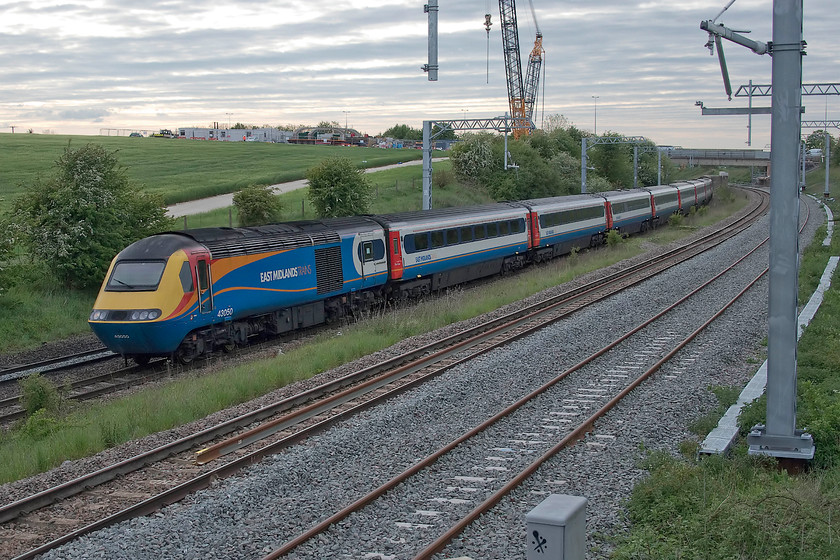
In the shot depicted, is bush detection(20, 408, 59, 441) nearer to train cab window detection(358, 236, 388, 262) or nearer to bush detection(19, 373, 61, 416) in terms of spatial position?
bush detection(19, 373, 61, 416)

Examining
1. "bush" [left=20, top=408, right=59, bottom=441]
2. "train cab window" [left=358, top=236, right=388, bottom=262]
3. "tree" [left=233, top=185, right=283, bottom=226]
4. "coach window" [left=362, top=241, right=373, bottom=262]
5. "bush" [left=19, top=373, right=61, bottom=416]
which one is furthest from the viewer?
"tree" [left=233, top=185, right=283, bottom=226]

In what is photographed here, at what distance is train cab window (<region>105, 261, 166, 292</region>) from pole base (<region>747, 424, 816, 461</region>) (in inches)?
477

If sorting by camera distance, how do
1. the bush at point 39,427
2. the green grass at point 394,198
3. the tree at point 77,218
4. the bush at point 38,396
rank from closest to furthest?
1. the bush at point 39,427
2. the bush at point 38,396
3. the tree at point 77,218
4. the green grass at point 394,198

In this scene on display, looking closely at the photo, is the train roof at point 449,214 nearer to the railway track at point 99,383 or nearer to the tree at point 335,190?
the tree at point 335,190

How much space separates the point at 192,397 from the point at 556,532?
9.78 meters

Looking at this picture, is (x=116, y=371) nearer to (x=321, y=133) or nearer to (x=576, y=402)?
(x=576, y=402)

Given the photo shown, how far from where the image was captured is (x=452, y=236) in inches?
1111

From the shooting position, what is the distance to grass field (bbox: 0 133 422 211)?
60.8 meters

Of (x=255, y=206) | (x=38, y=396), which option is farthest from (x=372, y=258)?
(x=255, y=206)

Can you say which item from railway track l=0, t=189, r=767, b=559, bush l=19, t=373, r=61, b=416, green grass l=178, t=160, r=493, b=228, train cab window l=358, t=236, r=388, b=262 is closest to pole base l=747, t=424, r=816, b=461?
railway track l=0, t=189, r=767, b=559

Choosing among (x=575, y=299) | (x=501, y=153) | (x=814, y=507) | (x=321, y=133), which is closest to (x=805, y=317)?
(x=575, y=299)

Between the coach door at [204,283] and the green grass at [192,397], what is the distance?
1.77m

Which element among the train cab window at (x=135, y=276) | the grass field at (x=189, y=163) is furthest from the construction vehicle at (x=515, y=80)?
the train cab window at (x=135, y=276)

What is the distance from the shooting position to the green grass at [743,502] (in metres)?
7.64
